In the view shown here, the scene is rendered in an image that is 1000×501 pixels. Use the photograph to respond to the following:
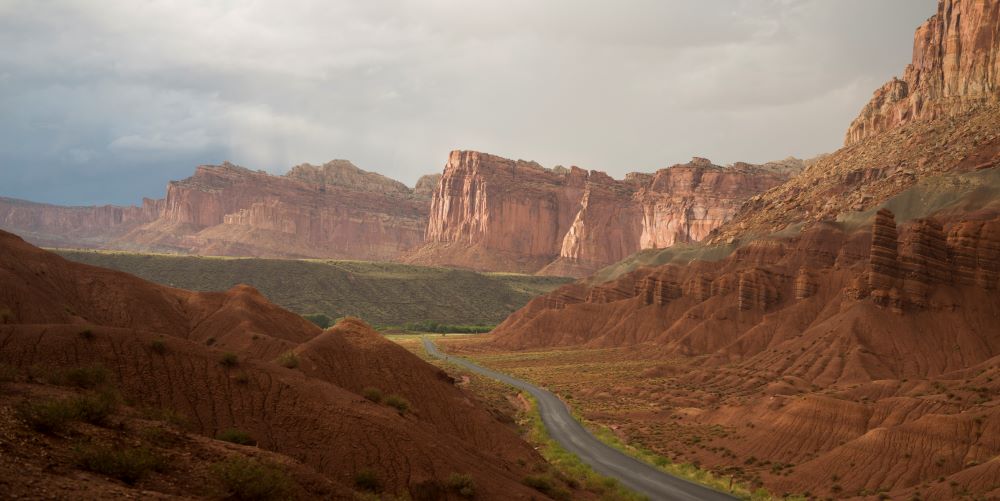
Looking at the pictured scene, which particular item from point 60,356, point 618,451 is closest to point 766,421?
point 618,451

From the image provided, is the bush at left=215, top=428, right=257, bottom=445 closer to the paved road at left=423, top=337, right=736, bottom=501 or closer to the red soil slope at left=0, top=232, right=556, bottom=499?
the red soil slope at left=0, top=232, right=556, bottom=499

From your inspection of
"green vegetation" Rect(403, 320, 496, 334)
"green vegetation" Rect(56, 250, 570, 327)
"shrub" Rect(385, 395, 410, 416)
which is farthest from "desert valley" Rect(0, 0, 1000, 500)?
"green vegetation" Rect(56, 250, 570, 327)

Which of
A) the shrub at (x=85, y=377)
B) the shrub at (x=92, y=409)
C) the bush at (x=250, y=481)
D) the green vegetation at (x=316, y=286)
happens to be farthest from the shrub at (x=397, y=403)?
the green vegetation at (x=316, y=286)

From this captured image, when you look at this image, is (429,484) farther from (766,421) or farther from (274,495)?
(766,421)

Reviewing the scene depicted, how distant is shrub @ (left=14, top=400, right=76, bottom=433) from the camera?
16.7 metres

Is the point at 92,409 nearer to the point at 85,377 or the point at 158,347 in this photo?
the point at 85,377

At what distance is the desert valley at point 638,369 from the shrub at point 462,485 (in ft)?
0.23

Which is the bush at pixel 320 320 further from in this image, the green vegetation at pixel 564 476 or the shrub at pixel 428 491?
the shrub at pixel 428 491

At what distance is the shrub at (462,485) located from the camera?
80.3ft

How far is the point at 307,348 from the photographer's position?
41.4m

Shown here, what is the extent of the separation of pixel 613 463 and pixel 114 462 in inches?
1452

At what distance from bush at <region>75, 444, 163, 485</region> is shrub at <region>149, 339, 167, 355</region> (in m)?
12.3

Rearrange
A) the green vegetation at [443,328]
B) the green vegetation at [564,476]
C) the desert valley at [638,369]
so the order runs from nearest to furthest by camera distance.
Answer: the desert valley at [638,369], the green vegetation at [564,476], the green vegetation at [443,328]

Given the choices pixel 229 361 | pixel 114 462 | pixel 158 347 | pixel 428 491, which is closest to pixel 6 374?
pixel 114 462
